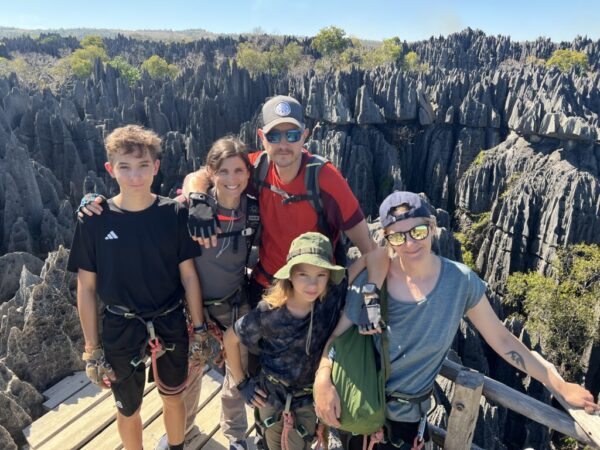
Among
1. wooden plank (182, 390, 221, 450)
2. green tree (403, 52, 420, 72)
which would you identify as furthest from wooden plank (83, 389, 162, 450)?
green tree (403, 52, 420, 72)

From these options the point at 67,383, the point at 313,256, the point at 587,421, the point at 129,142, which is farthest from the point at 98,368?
the point at 587,421

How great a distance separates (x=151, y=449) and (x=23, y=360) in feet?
10.0

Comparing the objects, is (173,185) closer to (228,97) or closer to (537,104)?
(228,97)

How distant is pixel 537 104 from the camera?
1091 inches

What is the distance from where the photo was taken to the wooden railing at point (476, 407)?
2.65 metres

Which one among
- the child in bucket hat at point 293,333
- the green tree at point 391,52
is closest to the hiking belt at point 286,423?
the child in bucket hat at point 293,333

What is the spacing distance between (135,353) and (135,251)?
73 cm

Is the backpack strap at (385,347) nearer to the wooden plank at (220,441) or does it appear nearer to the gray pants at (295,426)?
the gray pants at (295,426)

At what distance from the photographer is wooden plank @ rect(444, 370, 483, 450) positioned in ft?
9.27

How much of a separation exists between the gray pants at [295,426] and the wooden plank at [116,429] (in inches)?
55.6

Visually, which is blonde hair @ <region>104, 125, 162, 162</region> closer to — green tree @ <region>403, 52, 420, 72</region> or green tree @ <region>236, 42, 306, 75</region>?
green tree @ <region>236, 42, 306, 75</region>

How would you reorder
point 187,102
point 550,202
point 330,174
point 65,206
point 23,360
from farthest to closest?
1. point 187,102
2. point 550,202
3. point 65,206
4. point 23,360
5. point 330,174

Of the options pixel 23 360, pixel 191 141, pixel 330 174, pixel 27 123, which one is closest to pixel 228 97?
pixel 191 141

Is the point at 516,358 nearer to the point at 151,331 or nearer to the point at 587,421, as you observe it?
the point at 587,421
